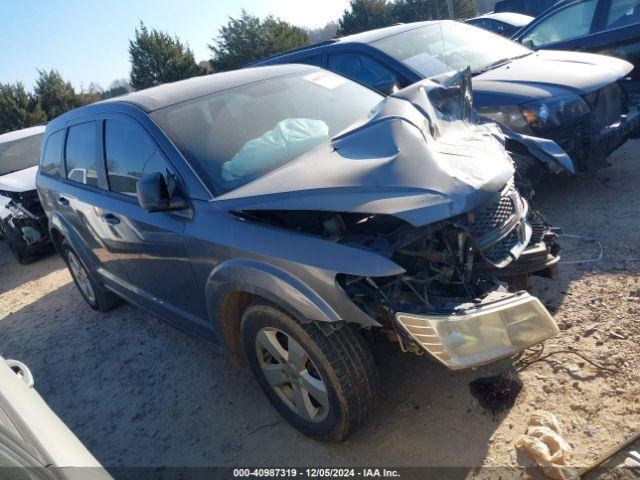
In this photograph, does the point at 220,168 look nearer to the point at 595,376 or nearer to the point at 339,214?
the point at 339,214

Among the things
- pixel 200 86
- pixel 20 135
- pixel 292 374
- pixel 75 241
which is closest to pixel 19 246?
pixel 20 135

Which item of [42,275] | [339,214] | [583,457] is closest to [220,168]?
[339,214]

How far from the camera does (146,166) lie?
2967 mm

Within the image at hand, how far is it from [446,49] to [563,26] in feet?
7.21

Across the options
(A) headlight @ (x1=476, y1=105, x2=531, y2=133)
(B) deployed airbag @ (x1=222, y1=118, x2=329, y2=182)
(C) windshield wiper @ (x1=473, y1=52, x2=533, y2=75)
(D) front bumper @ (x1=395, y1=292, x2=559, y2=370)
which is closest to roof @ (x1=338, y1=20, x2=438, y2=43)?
(C) windshield wiper @ (x1=473, y1=52, x2=533, y2=75)

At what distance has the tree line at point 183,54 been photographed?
2311cm

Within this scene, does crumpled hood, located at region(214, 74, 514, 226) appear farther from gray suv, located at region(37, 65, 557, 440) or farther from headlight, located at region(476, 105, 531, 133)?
headlight, located at region(476, 105, 531, 133)

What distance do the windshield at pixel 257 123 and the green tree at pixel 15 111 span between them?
23.3 meters

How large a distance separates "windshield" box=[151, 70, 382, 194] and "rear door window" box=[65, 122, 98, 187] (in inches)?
37.2

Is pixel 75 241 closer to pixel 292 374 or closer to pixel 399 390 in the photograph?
pixel 292 374

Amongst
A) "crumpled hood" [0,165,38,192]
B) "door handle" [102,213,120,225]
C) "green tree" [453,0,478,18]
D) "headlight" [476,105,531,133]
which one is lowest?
"headlight" [476,105,531,133]

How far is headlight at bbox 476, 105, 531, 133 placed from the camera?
14.0 ft

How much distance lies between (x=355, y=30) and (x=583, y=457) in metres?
26.1

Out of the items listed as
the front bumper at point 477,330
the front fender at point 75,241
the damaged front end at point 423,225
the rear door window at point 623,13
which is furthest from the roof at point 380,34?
the front bumper at point 477,330
